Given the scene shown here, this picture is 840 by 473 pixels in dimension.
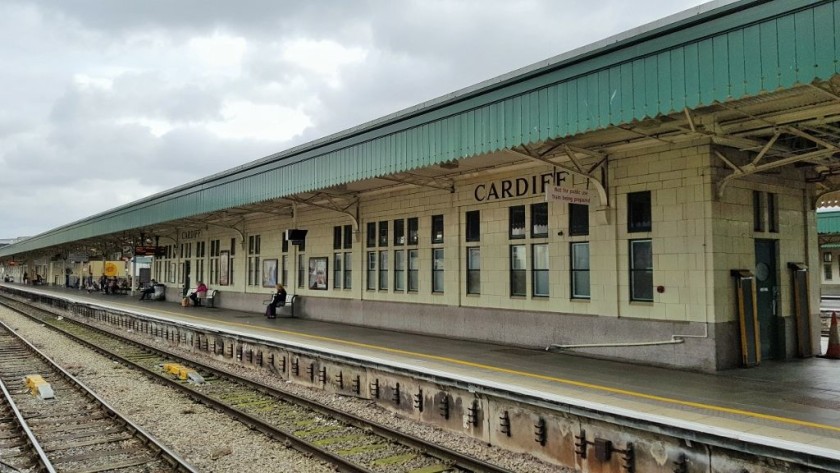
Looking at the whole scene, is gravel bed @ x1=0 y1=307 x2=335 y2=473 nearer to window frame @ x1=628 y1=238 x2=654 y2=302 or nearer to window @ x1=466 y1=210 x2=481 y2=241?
window frame @ x1=628 y1=238 x2=654 y2=302

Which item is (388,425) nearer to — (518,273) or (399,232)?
(518,273)

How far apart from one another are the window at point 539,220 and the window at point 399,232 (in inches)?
190

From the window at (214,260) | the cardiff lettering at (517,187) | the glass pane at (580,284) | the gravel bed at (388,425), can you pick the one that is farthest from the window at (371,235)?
the window at (214,260)

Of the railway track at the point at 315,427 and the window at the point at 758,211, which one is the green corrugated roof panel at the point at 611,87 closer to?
the window at the point at 758,211

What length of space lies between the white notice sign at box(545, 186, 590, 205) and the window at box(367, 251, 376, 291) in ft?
27.0

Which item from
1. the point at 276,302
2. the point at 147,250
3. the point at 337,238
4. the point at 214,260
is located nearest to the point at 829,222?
the point at 337,238

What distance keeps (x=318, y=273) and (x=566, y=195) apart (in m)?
11.9

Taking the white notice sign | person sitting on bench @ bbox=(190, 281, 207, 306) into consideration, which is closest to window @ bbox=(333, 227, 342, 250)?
the white notice sign

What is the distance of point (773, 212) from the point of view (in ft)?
36.6

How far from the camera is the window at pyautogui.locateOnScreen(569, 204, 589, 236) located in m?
11.7

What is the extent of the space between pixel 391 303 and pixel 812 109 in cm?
1132

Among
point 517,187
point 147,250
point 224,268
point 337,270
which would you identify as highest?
point 517,187

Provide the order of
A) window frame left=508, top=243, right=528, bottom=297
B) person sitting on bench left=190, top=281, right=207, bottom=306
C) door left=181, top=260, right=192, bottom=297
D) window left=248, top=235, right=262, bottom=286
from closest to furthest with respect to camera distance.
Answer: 1. window frame left=508, top=243, right=528, bottom=297
2. window left=248, top=235, right=262, bottom=286
3. person sitting on bench left=190, top=281, right=207, bottom=306
4. door left=181, top=260, right=192, bottom=297

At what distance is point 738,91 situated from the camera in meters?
6.54
